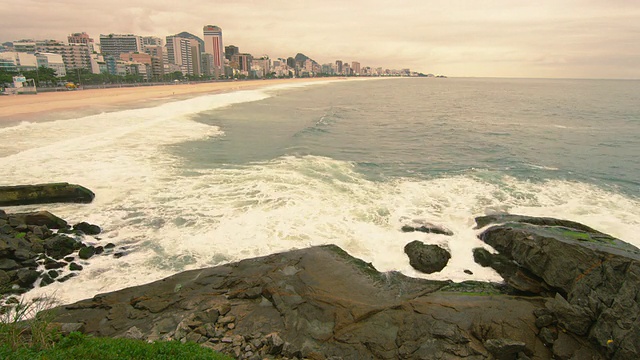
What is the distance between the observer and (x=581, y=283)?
8.16 m

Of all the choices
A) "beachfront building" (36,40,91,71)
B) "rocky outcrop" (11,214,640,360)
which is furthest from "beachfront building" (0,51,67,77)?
"rocky outcrop" (11,214,640,360)

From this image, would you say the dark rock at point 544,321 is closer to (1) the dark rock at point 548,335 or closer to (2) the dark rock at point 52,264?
(1) the dark rock at point 548,335

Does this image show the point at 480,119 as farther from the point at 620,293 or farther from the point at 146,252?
the point at 146,252

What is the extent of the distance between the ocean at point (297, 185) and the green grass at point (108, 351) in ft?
12.4

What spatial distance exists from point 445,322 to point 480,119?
45351 millimetres

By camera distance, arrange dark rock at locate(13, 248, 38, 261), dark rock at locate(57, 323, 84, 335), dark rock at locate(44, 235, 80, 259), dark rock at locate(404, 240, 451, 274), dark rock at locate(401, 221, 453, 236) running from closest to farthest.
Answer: dark rock at locate(57, 323, 84, 335), dark rock at locate(13, 248, 38, 261), dark rock at locate(404, 240, 451, 274), dark rock at locate(44, 235, 80, 259), dark rock at locate(401, 221, 453, 236)

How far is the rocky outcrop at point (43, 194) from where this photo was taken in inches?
559

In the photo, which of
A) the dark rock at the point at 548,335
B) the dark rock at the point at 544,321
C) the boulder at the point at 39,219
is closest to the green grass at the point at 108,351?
the dark rock at the point at 548,335

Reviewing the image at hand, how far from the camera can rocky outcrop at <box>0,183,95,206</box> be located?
46.6ft

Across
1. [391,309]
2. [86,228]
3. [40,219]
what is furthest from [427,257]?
[40,219]

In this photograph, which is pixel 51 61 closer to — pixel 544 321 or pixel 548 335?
pixel 544 321

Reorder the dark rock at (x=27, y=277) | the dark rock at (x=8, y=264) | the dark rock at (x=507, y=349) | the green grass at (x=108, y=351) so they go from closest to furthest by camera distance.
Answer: the green grass at (x=108, y=351) → the dark rock at (x=507, y=349) → the dark rock at (x=27, y=277) → the dark rock at (x=8, y=264)

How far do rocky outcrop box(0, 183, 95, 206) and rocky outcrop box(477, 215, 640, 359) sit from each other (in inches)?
671

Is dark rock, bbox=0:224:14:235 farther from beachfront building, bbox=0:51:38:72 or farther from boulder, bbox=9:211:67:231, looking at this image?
beachfront building, bbox=0:51:38:72
